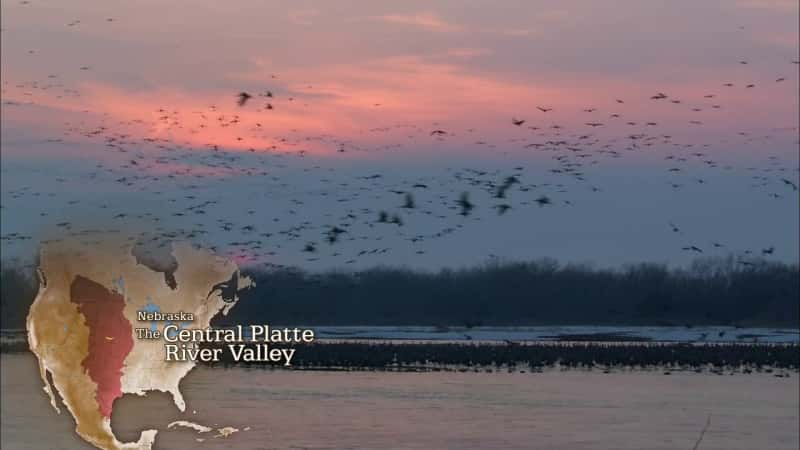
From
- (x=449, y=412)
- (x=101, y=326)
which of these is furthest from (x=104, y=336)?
(x=449, y=412)

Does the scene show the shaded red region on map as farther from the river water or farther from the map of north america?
the river water

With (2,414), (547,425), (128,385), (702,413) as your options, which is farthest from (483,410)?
(128,385)

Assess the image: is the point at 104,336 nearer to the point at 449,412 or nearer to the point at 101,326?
the point at 101,326

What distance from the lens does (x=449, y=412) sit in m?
40.5

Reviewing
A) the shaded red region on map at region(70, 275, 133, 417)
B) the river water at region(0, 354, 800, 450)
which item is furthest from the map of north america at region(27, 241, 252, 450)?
the river water at region(0, 354, 800, 450)

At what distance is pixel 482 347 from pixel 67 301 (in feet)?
159

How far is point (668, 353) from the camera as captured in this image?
6259 centimetres

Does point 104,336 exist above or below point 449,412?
above

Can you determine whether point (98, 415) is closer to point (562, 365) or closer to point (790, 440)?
point (790, 440)

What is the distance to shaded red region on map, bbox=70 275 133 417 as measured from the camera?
19.0 m

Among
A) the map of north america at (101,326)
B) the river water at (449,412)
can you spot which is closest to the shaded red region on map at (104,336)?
the map of north america at (101,326)

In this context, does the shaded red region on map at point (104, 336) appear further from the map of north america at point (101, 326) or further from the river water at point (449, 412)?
the river water at point (449, 412)

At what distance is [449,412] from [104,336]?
65.2 ft

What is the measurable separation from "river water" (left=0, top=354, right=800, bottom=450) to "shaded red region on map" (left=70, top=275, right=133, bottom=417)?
29.6 feet
